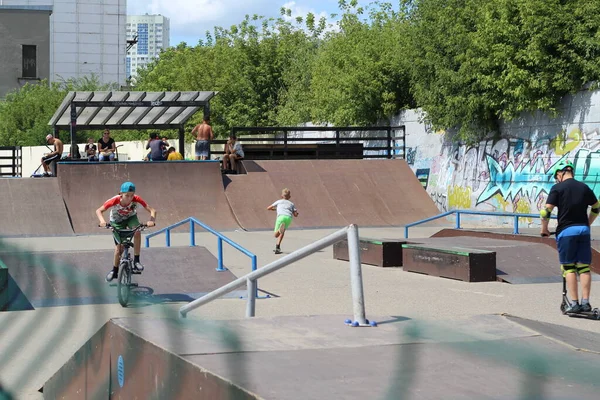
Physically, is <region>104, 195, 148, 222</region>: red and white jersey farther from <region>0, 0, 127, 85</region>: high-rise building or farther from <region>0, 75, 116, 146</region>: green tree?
<region>0, 0, 127, 85</region>: high-rise building

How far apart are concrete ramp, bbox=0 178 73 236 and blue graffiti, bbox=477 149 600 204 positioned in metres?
11.5

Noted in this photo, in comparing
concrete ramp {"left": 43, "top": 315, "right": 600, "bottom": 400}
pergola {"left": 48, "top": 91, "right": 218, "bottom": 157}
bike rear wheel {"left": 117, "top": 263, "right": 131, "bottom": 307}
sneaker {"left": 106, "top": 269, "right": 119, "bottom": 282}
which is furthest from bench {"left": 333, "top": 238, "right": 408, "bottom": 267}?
pergola {"left": 48, "top": 91, "right": 218, "bottom": 157}

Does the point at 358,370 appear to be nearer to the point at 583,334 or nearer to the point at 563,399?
the point at 563,399

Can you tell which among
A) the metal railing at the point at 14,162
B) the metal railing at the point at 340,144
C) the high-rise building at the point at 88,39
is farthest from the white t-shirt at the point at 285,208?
the high-rise building at the point at 88,39

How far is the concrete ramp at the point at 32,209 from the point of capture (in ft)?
71.0

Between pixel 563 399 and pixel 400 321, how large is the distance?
207cm

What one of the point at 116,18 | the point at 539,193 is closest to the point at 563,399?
the point at 539,193

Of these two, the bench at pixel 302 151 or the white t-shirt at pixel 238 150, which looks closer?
the white t-shirt at pixel 238 150

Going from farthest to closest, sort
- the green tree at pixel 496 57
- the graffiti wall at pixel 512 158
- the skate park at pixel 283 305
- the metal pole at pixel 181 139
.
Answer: the metal pole at pixel 181 139 < the green tree at pixel 496 57 < the graffiti wall at pixel 512 158 < the skate park at pixel 283 305

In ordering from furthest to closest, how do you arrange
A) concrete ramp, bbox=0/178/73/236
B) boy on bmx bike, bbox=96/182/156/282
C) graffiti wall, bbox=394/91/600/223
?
concrete ramp, bbox=0/178/73/236 < graffiti wall, bbox=394/91/600/223 < boy on bmx bike, bbox=96/182/156/282

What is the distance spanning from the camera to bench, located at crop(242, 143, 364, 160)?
2873 centimetres

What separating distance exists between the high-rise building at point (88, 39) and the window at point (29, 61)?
13272mm

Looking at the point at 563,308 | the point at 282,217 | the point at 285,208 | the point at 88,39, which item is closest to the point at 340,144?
the point at 285,208

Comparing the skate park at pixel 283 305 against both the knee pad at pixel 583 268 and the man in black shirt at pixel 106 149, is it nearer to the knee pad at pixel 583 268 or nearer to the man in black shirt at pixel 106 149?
the knee pad at pixel 583 268
